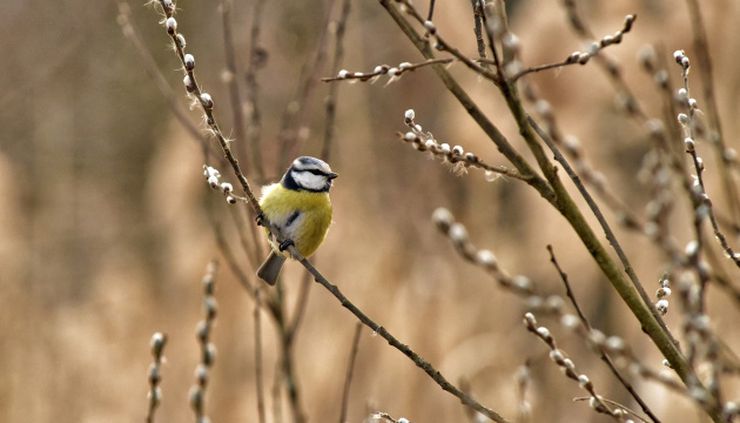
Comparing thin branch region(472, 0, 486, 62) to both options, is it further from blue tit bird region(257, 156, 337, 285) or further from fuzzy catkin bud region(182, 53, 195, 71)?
blue tit bird region(257, 156, 337, 285)

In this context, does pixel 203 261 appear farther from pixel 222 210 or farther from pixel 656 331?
pixel 656 331

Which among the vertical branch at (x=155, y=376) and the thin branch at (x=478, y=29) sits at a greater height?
the thin branch at (x=478, y=29)

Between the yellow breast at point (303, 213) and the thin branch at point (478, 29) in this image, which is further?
the yellow breast at point (303, 213)

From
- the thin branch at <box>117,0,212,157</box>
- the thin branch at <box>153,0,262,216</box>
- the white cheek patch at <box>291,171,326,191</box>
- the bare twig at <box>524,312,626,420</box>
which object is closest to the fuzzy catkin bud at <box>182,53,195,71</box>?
the thin branch at <box>153,0,262,216</box>

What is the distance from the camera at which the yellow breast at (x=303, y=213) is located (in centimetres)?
201

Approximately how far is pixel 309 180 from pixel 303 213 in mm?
78

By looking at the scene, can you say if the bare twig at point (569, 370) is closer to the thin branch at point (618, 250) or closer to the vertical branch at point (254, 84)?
the thin branch at point (618, 250)

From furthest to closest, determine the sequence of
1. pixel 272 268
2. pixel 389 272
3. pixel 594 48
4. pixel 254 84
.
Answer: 1. pixel 389 272
2. pixel 272 268
3. pixel 254 84
4. pixel 594 48

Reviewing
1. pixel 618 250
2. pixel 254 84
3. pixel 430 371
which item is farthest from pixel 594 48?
pixel 254 84

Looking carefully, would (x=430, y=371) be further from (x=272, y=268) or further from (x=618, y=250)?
(x=272, y=268)

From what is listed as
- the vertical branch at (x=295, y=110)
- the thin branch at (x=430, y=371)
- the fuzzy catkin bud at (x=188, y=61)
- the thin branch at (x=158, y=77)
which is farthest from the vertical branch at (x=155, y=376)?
the vertical branch at (x=295, y=110)

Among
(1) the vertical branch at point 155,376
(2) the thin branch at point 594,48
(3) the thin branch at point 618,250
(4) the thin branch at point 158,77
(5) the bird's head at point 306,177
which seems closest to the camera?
(2) the thin branch at point 594,48

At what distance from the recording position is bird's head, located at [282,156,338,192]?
200 centimetres

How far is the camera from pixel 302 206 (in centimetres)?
203
